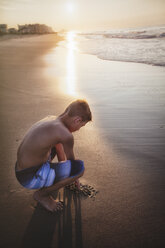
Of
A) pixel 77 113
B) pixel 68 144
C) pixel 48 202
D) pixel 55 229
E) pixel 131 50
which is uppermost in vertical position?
pixel 131 50

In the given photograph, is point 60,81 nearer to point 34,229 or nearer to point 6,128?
point 6,128

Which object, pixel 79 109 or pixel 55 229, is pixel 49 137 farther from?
pixel 55 229

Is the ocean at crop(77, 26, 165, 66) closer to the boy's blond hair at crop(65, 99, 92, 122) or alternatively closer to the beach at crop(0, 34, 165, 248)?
the beach at crop(0, 34, 165, 248)

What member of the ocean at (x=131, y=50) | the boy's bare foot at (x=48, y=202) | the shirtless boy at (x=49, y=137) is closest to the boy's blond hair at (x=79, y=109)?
the shirtless boy at (x=49, y=137)

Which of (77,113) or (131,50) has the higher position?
(131,50)

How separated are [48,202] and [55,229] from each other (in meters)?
0.27

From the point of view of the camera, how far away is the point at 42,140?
1.63 m

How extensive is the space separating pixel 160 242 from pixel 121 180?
0.77 metres

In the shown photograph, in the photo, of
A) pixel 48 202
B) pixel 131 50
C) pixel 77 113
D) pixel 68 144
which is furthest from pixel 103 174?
pixel 131 50

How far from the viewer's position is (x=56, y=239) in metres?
1.68

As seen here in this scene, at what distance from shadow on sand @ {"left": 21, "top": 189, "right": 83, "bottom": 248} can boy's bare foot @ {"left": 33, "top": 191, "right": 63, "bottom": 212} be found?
0.17 ft

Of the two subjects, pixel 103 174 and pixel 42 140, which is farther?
pixel 103 174

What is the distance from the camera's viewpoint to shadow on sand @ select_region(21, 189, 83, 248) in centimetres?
166

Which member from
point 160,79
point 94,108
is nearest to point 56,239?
point 94,108
